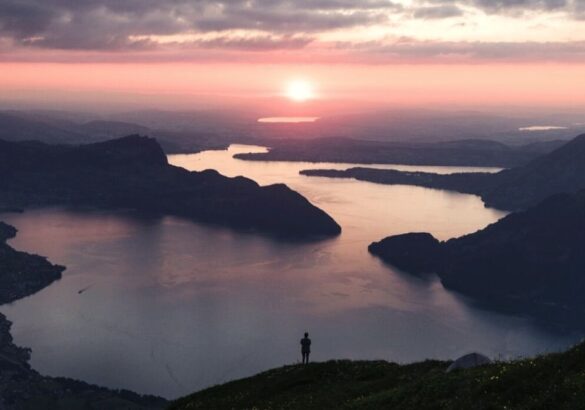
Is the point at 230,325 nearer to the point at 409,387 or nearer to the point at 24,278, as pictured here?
the point at 24,278

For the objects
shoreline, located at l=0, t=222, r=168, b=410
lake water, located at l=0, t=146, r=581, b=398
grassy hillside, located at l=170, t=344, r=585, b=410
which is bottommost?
lake water, located at l=0, t=146, r=581, b=398

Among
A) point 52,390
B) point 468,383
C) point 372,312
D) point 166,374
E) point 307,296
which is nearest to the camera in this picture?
point 468,383

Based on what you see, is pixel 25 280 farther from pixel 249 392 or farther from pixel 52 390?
pixel 249 392

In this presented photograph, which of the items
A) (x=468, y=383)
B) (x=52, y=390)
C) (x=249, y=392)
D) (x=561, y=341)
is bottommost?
(x=561, y=341)

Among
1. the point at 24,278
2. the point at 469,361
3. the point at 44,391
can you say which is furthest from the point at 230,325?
the point at 469,361

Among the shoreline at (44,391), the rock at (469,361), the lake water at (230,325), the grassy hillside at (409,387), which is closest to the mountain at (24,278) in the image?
the lake water at (230,325)

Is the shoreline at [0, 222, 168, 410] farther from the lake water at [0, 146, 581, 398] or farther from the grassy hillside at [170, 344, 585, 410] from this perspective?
the grassy hillside at [170, 344, 585, 410]

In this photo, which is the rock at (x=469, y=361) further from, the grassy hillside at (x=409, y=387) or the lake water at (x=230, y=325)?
the lake water at (x=230, y=325)

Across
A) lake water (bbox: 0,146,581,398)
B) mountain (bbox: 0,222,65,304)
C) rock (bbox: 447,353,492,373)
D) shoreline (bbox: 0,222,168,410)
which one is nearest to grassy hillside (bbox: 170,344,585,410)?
rock (bbox: 447,353,492,373)

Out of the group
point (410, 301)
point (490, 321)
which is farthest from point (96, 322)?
point (490, 321)
